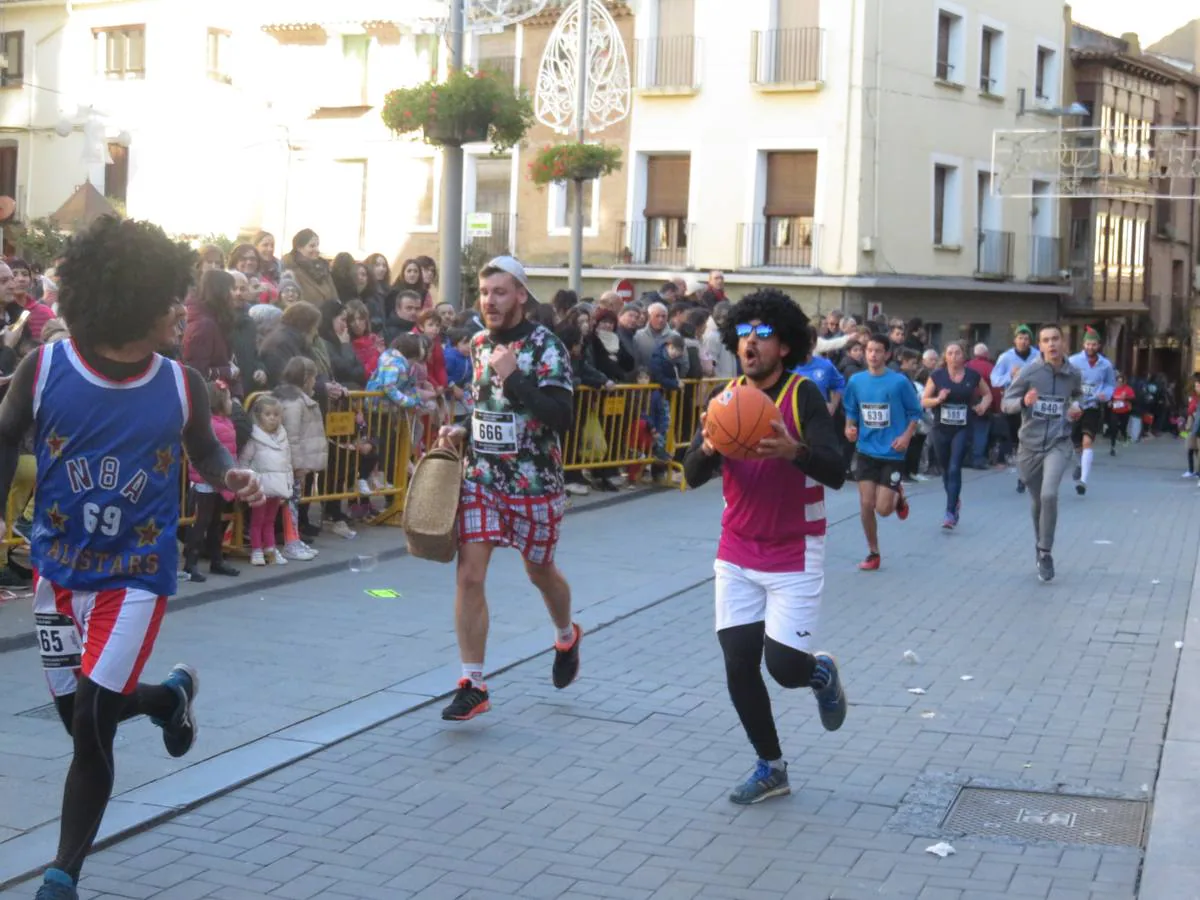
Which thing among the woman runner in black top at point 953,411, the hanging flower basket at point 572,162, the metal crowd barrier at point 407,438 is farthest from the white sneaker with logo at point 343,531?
the hanging flower basket at point 572,162

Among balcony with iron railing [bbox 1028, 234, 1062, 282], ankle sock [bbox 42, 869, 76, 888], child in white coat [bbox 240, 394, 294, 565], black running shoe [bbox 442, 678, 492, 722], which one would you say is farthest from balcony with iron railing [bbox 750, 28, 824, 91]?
ankle sock [bbox 42, 869, 76, 888]

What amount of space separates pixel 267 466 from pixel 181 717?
575 cm

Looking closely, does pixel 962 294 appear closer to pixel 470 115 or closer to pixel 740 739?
pixel 470 115

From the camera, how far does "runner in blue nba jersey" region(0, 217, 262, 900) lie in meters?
4.88

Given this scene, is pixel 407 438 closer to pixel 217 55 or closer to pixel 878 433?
pixel 878 433

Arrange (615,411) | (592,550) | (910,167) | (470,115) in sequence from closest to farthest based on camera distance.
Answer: (592,550), (470,115), (615,411), (910,167)

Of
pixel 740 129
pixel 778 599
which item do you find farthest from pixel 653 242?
pixel 778 599

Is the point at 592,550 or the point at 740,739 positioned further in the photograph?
the point at 592,550

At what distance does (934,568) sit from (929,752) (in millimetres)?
5864

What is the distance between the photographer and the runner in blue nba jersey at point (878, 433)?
41.6 feet

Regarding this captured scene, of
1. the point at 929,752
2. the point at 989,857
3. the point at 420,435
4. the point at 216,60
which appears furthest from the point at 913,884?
the point at 216,60

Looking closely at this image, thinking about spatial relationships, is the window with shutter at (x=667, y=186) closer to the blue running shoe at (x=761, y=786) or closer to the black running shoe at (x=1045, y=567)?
the black running shoe at (x=1045, y=567)

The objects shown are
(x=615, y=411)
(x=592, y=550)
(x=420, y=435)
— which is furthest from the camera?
(x=615, y=411)

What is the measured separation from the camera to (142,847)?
5.62 metres
